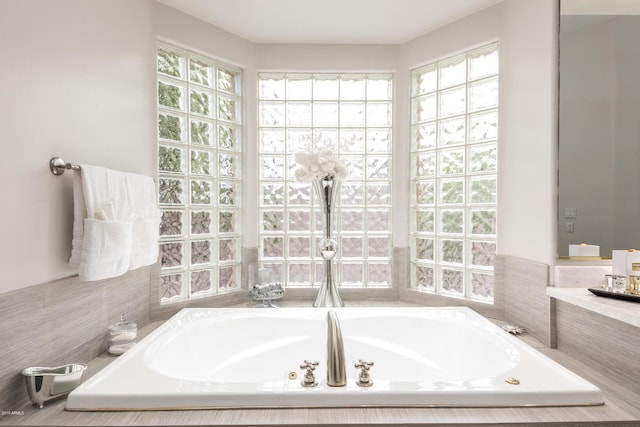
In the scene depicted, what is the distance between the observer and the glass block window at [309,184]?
2809mm

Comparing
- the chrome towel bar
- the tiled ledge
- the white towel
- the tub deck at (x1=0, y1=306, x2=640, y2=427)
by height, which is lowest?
the tub deck at (x1=0, y1=306, x2=640, y2=427)

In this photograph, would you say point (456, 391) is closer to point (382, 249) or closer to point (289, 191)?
point (382, 249)

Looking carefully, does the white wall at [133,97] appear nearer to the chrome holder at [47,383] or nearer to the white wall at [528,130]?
the white wall at [528,130]

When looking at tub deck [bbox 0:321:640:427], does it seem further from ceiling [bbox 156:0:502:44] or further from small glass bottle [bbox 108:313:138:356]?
ceiling [bbox 156:0:502:44]

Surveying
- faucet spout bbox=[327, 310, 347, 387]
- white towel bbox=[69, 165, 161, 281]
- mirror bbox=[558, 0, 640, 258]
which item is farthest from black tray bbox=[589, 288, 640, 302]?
white towel bbox=[69, 165, 161, 281]

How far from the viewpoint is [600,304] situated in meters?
1.53

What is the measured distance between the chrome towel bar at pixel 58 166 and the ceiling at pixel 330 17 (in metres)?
1.30

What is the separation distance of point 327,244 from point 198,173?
3.11 ft

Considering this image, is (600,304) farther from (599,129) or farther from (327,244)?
(327,244)

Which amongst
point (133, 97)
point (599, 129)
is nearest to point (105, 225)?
point (133, 97)

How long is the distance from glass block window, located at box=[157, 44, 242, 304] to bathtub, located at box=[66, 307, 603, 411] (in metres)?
0.40

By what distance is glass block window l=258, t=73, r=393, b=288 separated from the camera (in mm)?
2809

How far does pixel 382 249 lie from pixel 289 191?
79 cm

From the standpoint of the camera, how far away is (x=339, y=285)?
9.25 ft
